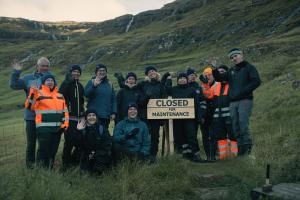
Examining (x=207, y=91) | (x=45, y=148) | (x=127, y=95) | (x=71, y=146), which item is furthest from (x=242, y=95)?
(x=45, y=148)

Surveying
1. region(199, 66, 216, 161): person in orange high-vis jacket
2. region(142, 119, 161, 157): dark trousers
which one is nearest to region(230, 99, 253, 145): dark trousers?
region(199, 66, 216, 161): person in orange high-vis jacket

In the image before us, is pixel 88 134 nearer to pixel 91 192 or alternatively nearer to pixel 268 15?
pixel 91 192

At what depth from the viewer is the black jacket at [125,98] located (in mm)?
9977

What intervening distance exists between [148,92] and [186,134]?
145 centimetres

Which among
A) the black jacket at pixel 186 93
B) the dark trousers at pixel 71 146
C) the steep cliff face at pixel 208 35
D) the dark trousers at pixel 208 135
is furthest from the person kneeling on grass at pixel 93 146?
the steep cliff face at pixel 208 35

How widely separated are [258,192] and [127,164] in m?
2.52

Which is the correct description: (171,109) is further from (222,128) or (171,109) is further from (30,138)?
(30,138)

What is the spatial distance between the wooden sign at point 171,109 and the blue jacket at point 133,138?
1056 mm

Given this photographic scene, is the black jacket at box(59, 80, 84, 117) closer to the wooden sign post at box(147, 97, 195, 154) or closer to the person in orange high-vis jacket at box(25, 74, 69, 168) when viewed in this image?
the person in orange high-vis jacket at box(25, 74, 69, 168)

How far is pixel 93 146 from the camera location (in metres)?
8.34

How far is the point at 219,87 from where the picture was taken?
1095cm

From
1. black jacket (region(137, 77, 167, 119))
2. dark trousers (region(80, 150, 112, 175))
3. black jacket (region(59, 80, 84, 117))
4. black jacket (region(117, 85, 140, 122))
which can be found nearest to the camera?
dark trousers (region(80, 150, 112, 175))

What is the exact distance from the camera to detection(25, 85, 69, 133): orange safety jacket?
820 centimetres

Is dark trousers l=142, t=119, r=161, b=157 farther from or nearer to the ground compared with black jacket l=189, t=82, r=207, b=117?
nearer to the ground
